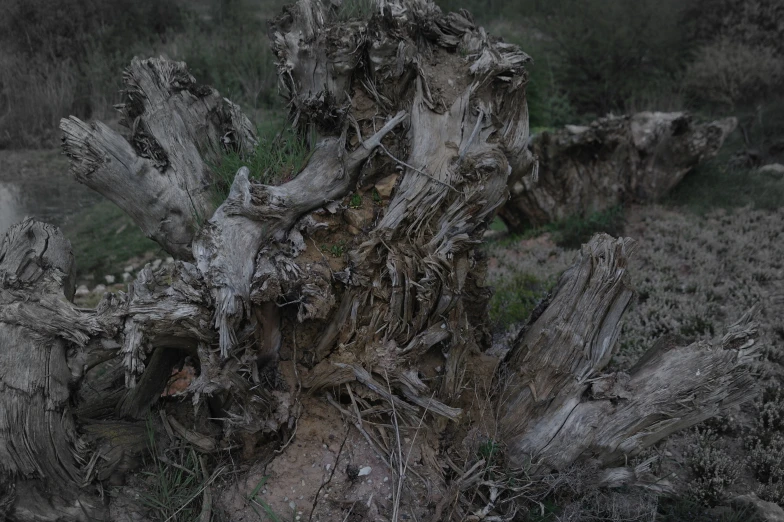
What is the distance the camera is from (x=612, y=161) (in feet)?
27.4

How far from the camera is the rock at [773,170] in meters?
9.16

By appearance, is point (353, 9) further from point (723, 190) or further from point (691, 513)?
point (723, 190)

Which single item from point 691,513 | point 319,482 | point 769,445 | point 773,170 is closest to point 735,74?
point 773,170

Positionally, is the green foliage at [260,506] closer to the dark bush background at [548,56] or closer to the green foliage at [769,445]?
the green foliage at [769,445]

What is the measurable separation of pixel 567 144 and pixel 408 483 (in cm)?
642

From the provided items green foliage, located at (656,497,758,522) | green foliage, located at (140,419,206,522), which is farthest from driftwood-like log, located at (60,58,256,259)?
green foliage, located at (656,497,758,522)

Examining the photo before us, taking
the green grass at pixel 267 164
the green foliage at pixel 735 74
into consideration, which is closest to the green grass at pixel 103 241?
the green grass at pixel 267 164

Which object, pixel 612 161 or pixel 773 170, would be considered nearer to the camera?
pixel 612 161

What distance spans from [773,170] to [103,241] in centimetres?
1038

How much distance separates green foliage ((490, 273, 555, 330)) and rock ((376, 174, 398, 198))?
2102mm

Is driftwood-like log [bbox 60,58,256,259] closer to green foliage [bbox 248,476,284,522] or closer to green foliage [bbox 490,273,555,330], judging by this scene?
green foliage [bbox 248,476,284,522]

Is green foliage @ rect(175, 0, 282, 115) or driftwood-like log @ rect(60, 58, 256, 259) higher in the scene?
driftwood-like log @ rect(60, 58, 256, 259)

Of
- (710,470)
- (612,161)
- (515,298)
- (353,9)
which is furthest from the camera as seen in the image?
(612,161)

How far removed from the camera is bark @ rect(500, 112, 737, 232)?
26.6 ft
